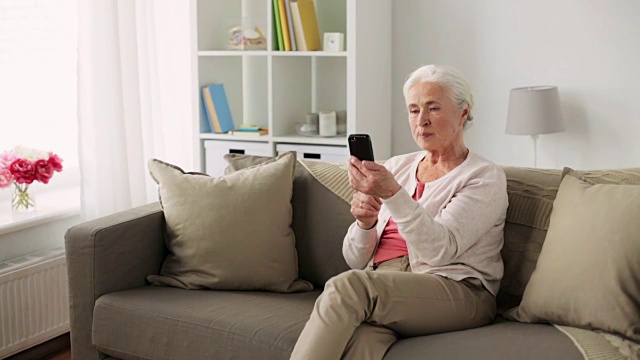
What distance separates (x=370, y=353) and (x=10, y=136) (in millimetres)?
2280

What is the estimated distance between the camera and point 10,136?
3902mm

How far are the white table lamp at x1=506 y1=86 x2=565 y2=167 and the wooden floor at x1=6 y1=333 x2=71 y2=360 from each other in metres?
2.10

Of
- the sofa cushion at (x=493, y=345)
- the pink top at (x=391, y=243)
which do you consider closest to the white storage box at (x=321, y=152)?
the pink top at (x=391, y=243)

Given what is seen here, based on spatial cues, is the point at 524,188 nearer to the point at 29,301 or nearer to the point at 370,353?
the point at 370,353

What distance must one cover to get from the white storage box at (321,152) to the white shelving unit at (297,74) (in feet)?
0.05

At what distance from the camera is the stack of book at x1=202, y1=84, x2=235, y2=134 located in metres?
4.35

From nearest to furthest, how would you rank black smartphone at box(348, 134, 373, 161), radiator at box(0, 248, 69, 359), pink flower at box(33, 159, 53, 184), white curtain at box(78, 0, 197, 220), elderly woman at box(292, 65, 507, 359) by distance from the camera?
elderly woman at box(292, 65, 507, 359) < black smartphone at box(348, 134, 373, 161) < radiator at box(0, 248, 69, 359) < pink flower at box(33, 159, 53, 184) < white curtain at box(78, 0, 197, 220)

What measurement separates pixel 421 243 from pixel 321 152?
5.71 ft

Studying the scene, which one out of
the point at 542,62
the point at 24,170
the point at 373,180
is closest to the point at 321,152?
the point at 542,62

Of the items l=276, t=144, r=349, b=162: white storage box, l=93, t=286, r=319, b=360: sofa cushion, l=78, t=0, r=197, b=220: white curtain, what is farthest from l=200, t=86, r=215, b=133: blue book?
l=93, t=286, r=319, b=360: sofa cushion

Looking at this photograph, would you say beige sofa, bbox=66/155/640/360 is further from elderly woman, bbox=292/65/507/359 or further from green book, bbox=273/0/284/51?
green book, bbox=273/0/284/51

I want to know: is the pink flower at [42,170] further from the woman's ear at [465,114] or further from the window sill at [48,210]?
the woman's ear at [465,114]

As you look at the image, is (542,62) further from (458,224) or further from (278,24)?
(458,224)

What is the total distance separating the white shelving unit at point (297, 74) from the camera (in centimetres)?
408
